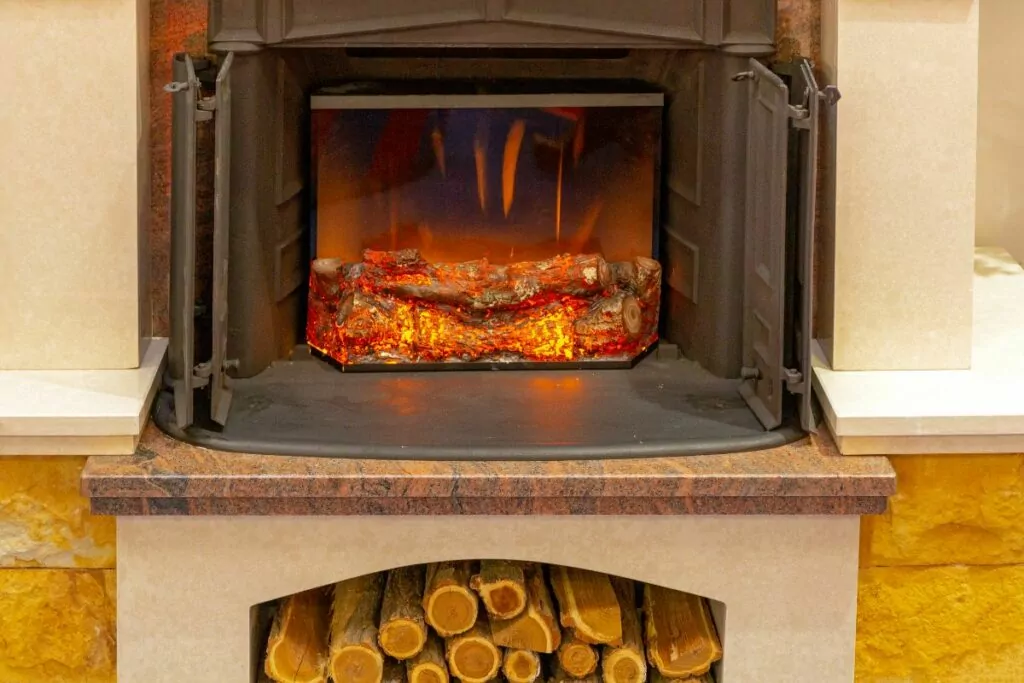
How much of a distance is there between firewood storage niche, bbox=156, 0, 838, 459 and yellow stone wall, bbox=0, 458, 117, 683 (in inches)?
7.9

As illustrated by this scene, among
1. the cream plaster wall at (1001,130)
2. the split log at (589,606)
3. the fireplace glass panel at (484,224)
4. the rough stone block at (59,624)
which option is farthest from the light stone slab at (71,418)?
the cream plaster wall at (1001,130)

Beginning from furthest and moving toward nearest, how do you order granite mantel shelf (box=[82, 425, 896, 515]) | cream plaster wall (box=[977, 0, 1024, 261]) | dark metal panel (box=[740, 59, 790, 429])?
cream plaster wall (box=[977, 0, 1024, 261]) < dark metal panel (box=[740, 59, 790, 429]) < granite mantel shelf (box=[82, 425, 896, 515])

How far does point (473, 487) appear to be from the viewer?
219 cm

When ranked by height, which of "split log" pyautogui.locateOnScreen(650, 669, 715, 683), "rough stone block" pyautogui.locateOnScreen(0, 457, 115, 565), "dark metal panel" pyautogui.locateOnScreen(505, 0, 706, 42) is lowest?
"split log" pyautogui.locateOnScreen(650, 669, 715, 683)

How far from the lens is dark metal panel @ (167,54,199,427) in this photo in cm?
222

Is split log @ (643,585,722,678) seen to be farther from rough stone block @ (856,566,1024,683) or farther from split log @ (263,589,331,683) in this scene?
split log @ (263,589,331,683)

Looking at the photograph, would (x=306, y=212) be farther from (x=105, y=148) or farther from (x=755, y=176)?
(x=755, y=176)

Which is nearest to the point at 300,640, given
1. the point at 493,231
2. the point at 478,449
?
the point at 478,449

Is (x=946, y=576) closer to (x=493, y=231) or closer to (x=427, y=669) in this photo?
(x=427, y=669)

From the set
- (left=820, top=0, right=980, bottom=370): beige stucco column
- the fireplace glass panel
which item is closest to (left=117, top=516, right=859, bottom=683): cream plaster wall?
(left=820, top=0, right=980, bottom=370): beige stucco column

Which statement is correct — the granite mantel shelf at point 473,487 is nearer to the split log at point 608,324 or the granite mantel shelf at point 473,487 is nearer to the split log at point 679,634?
the split log at point 679,634

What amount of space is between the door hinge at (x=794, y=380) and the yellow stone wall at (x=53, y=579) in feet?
3.45

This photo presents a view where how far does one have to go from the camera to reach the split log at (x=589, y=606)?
7.64 feet

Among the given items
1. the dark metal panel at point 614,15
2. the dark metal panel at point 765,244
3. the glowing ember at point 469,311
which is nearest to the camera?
the dark metal panel at point 765,244
